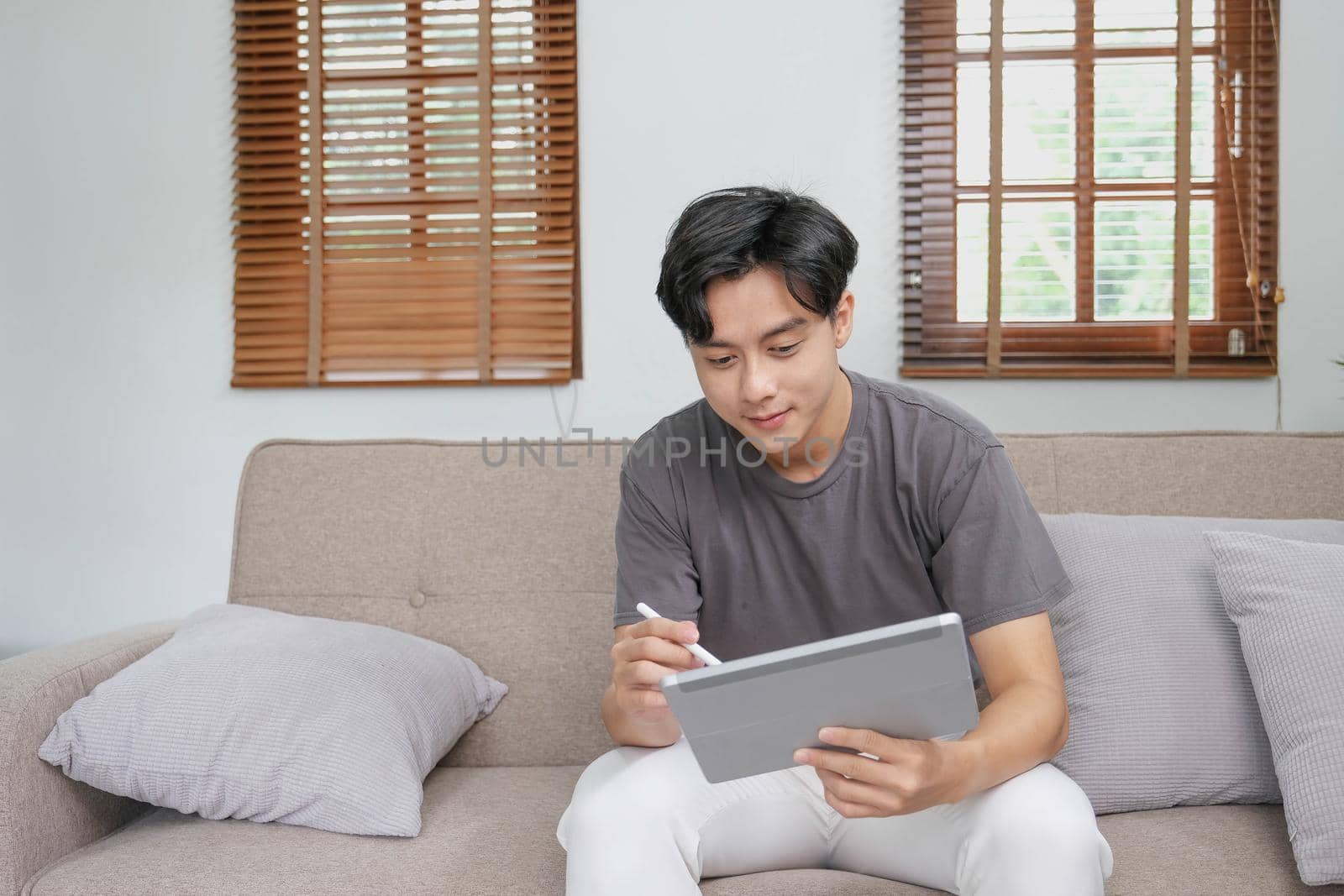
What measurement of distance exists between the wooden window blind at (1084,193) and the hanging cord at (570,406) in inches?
32.1

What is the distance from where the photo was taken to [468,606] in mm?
1759

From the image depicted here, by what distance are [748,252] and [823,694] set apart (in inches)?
21.2

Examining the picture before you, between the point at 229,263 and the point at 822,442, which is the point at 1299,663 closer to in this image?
the point at 822,442

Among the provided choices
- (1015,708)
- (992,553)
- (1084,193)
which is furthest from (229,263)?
(1015,708)

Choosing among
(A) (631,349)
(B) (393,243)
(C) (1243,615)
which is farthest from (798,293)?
(B) (393,243)

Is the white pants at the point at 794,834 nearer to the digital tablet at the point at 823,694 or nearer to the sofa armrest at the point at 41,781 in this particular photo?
the digital tablet at the point at 823,694

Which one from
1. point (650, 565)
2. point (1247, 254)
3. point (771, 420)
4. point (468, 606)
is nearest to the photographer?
point (771, 420)

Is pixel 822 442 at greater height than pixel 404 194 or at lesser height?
lesser

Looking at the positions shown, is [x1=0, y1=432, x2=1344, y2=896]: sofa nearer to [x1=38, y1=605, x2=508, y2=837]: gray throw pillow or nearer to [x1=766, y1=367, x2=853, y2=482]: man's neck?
[x1=38, y1=605, x2=508, y2=837]: gray throw pillow

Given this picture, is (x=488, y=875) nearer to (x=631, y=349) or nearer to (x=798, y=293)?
(x=798, y=293)

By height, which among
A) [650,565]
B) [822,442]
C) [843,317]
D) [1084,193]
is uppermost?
[1084,193]

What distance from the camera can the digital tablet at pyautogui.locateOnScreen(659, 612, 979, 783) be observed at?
0.84 metres

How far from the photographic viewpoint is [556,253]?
267 centimetres

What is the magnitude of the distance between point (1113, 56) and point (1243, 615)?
1.67 metres
